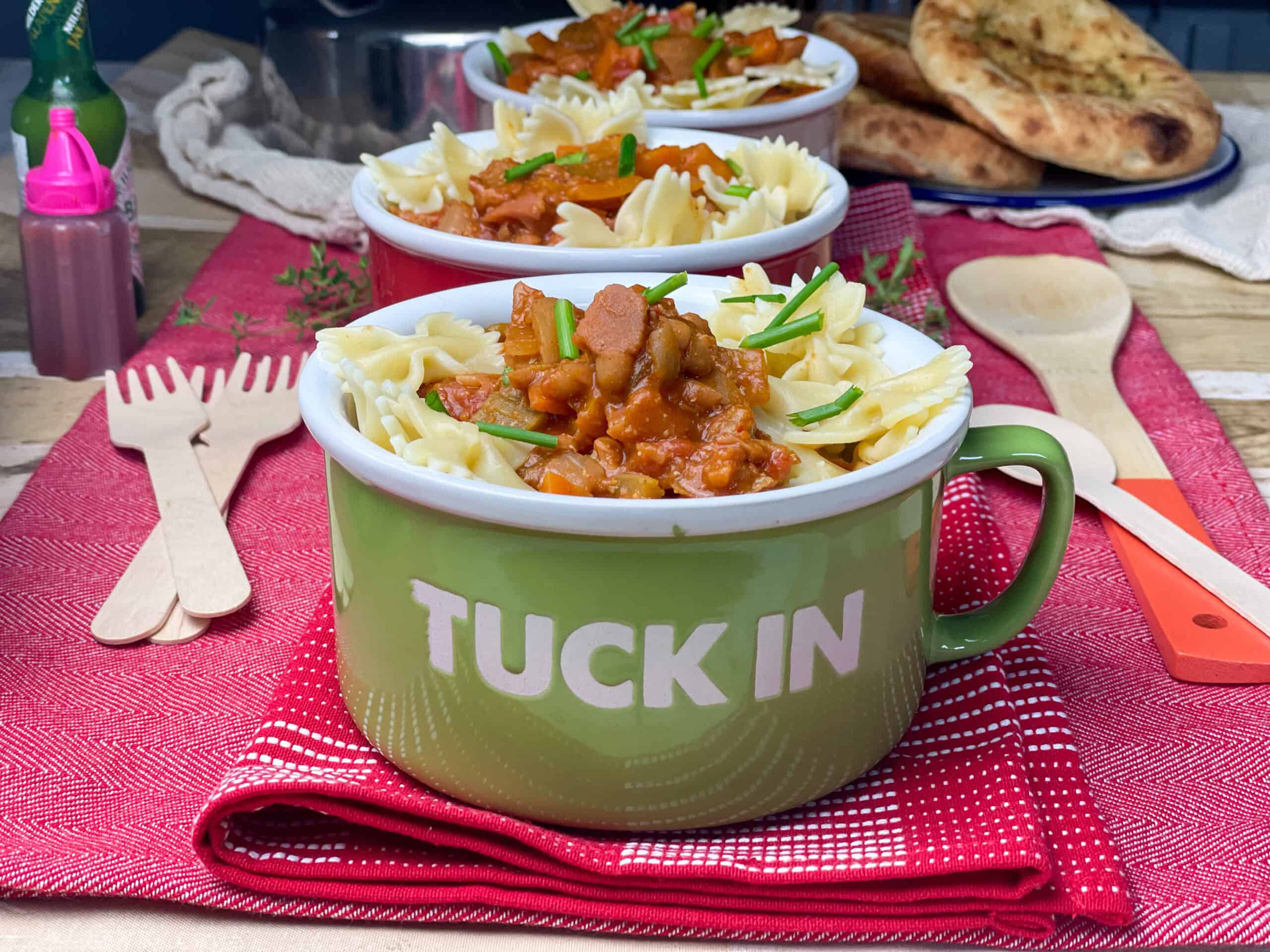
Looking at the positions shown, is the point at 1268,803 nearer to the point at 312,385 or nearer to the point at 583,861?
the point at 583,861

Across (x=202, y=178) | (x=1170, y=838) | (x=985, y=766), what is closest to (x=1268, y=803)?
(x=1170, y=838)

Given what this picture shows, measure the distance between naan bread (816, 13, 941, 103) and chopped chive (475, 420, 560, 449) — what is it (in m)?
1.52

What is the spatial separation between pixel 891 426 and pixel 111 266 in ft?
3.59

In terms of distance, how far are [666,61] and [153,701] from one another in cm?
109

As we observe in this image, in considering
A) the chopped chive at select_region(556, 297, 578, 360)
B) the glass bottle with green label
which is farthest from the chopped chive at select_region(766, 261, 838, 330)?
the glass bottle with green label

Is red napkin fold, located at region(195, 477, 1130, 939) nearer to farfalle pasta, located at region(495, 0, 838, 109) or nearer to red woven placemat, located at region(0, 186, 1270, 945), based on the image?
red woven placemat, located at region(0, 186, 1270, 945)

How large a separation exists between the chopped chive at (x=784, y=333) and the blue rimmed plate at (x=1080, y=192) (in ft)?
4.24

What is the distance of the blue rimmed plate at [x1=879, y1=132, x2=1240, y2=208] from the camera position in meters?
2.25

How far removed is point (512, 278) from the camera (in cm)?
128

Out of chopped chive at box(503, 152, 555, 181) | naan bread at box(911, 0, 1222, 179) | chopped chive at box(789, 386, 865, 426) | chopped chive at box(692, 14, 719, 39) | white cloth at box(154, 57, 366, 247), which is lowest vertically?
white cloth at box(154, 57, 366, 247)

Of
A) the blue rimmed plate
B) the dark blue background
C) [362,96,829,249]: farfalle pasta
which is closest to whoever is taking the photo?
[362,96,829,249]: farfalle pasta

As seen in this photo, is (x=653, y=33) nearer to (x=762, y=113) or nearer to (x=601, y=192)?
(x=762, y=113)

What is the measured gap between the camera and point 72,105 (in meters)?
1.82

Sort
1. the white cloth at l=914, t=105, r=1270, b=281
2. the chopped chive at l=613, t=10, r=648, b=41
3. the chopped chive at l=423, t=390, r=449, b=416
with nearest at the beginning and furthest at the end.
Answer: the chopped chive at l=423, t=390, r=449, b=416 < the chopped chive at l=613, t=10, r=648, b=41 < the white cloth at l=914, t=105, r=1270, b=281
